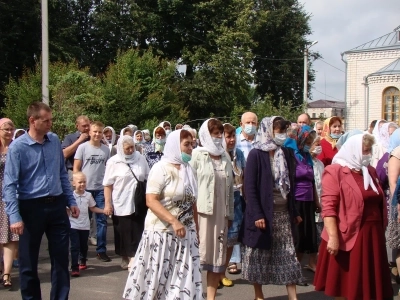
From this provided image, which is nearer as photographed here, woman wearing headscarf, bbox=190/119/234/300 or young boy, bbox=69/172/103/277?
woman wearing headscarf, bbox=190/119/234/300

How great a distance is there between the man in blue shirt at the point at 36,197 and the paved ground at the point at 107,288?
1219mm

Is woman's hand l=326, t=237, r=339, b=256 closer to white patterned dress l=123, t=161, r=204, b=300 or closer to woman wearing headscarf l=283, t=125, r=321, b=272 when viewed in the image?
white patterned dress l=123, t=161, r=204, b=300

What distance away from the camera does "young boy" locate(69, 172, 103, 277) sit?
26.9ft

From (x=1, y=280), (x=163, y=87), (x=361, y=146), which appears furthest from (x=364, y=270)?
(x=163, y=87)

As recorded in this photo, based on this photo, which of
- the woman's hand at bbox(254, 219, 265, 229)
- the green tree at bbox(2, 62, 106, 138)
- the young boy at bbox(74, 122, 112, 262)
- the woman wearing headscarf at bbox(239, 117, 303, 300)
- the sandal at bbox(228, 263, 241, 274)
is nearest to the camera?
the woman's hand at bbox(254, 219, 265, 229)

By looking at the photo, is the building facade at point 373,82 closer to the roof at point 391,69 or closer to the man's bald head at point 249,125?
the roof at point 391,69

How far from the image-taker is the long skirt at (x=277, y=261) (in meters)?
6.50

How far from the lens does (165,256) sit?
5.61 meters

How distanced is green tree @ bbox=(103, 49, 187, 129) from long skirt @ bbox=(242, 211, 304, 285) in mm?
18959

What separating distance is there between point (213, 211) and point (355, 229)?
1721mm

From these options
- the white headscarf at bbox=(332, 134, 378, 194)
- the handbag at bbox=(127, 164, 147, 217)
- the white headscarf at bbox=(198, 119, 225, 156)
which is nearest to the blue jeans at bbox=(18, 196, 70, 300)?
the white headscarf at bbox=(198, 119, 225, 156)

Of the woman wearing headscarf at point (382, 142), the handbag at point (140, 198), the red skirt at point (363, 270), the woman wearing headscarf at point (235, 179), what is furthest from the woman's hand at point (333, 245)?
the woman wearing headscarf at point (382, 142)

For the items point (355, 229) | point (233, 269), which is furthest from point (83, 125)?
point (355, 229)

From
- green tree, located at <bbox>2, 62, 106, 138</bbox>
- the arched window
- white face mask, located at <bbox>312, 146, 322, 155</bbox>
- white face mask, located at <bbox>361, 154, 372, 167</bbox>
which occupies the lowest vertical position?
white face mask, located at <bbox>361, 154, 372, 167</bbox>
